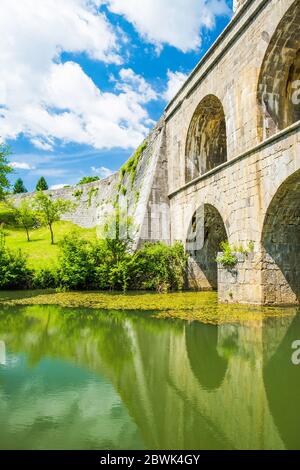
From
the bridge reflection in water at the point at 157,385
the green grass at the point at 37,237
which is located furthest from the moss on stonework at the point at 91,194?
the bridge reflection in water at the point at 157,385

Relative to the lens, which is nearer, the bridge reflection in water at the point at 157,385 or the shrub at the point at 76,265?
the bridge reflection in water at the point at 157,385

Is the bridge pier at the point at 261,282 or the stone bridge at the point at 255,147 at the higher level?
the stone bridge at the point at 255,147

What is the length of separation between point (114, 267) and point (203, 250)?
387 centimetres

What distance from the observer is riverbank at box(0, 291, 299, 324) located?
9.02 m

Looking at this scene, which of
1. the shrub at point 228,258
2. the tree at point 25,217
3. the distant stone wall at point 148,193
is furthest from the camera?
the tree at point 25,217

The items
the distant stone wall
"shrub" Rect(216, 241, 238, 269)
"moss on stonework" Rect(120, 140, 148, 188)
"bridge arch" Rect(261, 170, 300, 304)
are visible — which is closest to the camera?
"bridge arch" Rect(261, 170, 300, 304)

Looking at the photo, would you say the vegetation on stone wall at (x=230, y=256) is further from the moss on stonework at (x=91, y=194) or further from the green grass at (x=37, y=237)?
the moss on stonework at (x=91, y=194)

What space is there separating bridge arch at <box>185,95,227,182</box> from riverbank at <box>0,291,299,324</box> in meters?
6.03

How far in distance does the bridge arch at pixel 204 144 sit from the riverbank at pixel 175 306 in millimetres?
6033

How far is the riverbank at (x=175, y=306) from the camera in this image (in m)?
9.02

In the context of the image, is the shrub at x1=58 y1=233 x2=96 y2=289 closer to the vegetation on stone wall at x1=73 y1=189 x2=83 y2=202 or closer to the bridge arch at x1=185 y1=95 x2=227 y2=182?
the bridge arch at x1=185 y1=95 x2=227 y2=182

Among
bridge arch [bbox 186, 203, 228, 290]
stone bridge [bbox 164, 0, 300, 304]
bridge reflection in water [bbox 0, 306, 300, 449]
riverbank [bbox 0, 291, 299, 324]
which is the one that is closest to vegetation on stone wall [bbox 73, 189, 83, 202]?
bridge arch [bbox 186, 203, 228, 290]

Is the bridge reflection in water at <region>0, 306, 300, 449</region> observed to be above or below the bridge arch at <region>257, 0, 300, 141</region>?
below

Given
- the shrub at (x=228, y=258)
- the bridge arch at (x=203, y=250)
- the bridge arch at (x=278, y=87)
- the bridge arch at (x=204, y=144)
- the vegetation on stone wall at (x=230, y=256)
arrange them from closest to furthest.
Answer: the bridge arch at (x=278, y=87), the vegetation on stone wall at (x=230, y=256), the shrub at (x=228, y=258), the bridge arch at (x=204, y=144), the bridge arch at (x=203, y=250)
